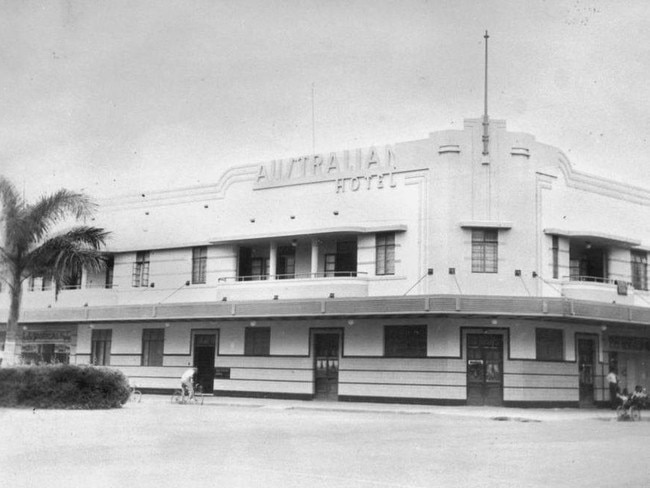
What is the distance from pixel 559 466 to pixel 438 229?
18294 mm

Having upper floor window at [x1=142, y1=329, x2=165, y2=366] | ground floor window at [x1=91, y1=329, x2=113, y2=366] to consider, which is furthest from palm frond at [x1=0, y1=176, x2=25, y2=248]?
ground floor window at [x1=91, y1=329, x2=113, y2=366]

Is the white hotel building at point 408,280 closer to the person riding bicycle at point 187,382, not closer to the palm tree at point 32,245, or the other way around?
Result: the person riding bicycle at point 187,382

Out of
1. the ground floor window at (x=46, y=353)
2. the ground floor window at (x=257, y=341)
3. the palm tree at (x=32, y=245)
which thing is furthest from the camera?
the ground floor window at (x=46, y=353)

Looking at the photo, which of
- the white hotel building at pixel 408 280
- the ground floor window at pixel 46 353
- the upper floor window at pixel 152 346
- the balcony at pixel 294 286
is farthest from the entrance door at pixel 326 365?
the ground floor window at pixel 46 353

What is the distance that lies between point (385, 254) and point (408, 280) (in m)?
1.43

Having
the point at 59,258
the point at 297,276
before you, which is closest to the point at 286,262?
the point at 297,276

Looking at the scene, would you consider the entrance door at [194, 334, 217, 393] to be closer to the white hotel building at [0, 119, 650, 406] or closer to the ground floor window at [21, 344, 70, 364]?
the white hotel building at [0, 119, 650, 406]

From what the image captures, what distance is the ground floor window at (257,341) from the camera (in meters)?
35.2

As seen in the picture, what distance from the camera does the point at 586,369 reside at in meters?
32.8

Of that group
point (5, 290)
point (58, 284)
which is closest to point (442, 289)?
point (58, 284)

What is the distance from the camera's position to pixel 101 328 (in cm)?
4066

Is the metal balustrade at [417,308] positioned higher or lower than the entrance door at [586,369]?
higher

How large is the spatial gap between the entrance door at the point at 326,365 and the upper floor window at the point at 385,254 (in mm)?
3204

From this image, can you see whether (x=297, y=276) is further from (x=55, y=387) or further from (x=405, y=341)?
(x=55, y=387)
